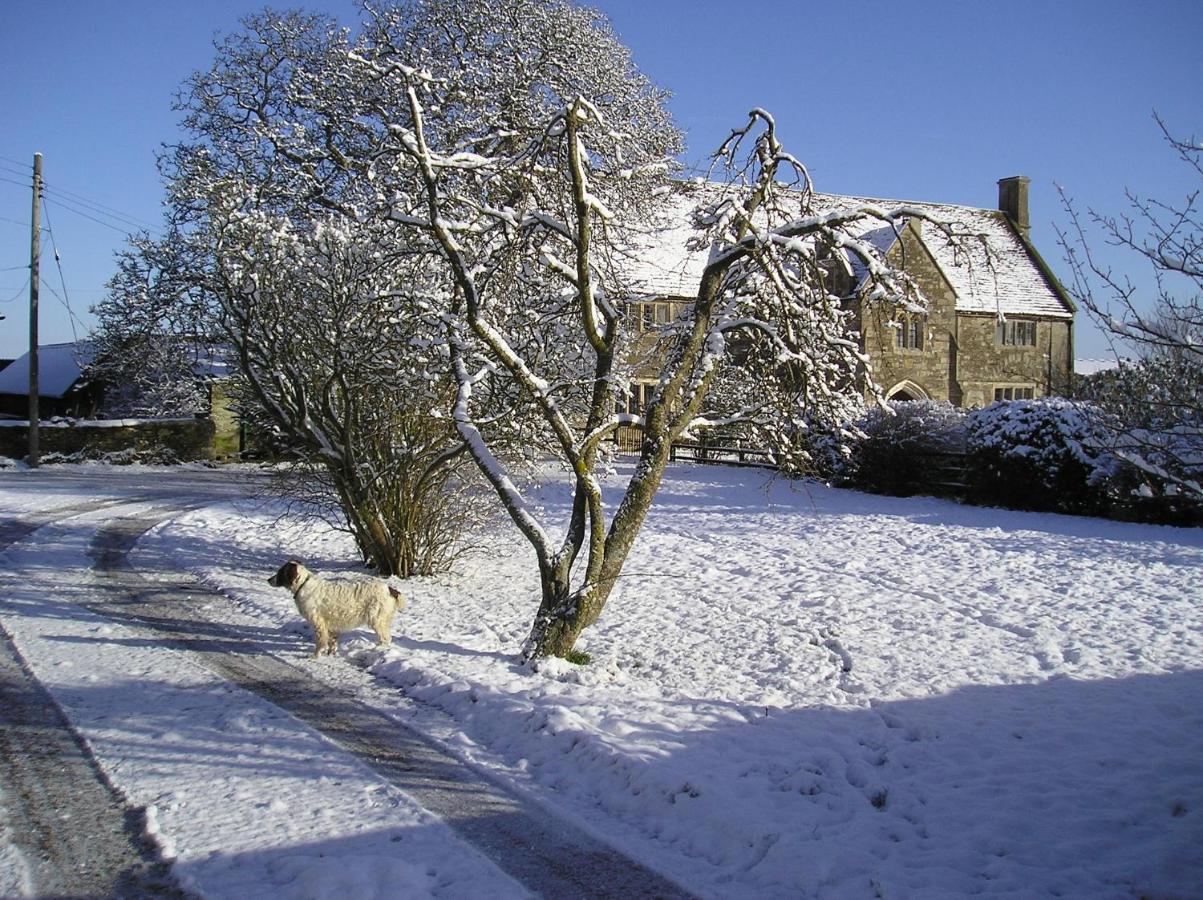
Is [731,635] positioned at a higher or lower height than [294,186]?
lower

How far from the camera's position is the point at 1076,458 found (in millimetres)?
18594

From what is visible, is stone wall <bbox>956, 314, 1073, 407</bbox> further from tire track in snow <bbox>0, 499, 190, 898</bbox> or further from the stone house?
tire track in snow <bbox>0, 499, 190, 898</bbox>

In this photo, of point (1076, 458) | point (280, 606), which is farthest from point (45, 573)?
point (1076, 458)

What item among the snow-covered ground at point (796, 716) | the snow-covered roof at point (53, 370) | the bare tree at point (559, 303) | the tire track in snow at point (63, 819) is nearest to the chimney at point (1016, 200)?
the bare tree at point (559, 303)

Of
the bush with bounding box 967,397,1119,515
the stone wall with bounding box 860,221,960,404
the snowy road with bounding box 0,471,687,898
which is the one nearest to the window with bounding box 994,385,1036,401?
the stone wall with bounding box 860,221,960,404

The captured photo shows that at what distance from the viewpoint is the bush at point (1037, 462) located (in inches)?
722

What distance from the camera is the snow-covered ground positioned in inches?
206

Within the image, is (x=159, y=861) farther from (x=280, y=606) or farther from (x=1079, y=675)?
(x=1079, y=675)

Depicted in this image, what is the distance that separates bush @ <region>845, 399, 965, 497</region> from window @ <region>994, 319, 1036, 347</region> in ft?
60.3

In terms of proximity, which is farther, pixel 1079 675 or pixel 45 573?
pixel 45 573

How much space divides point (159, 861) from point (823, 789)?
4.07 metres

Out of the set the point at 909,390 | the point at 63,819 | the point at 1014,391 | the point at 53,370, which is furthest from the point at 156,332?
the point at 1014,391

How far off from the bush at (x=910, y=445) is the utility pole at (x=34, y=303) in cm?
2477

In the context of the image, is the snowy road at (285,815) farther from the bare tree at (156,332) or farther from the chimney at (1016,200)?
the chimney at (1016,200)
